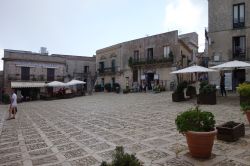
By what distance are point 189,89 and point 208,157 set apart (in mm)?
11327

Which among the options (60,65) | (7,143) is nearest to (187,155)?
(7,143)

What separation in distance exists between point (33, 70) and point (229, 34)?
25.7 meters

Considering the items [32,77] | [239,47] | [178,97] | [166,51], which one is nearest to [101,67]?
[32,77]

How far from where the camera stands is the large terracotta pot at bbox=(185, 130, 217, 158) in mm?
4375

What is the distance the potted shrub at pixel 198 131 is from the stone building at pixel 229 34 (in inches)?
686

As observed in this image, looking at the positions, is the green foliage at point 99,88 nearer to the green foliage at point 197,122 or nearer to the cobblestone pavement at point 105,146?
→ the cobblestone pavement at point 105,146

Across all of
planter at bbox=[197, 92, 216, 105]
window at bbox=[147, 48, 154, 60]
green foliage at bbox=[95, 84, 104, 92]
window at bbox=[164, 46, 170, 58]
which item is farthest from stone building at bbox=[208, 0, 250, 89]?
green foliage at bbox=[95, 84, 104, 92]

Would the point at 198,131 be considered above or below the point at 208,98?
below

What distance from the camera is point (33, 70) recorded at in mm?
33781

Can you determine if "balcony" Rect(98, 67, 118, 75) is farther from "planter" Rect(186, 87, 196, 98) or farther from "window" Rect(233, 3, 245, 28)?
"planter" Rect(186, 87, 196, 98)

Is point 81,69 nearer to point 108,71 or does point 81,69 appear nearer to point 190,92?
point 108,71

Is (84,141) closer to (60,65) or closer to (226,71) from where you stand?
(226,71)

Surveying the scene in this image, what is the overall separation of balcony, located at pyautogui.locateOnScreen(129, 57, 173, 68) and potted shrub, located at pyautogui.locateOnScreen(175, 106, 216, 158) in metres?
22.7

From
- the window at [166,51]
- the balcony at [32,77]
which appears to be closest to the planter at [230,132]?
the window at [166,51]
